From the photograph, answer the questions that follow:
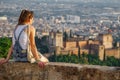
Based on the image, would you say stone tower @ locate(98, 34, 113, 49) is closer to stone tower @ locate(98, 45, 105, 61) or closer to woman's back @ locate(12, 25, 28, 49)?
stone tower @ locate(98, 45, 105, 61)

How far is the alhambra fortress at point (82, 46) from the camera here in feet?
171

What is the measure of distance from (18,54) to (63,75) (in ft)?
1.85

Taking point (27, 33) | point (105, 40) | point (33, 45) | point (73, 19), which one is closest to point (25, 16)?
point (27, 33)

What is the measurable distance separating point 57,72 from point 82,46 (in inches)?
2031

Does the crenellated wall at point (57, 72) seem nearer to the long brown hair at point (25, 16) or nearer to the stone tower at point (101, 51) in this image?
the long brown hair at point (25, 16)

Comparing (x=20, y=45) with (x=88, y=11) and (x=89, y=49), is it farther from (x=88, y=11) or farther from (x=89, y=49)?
(x=88, y=11)

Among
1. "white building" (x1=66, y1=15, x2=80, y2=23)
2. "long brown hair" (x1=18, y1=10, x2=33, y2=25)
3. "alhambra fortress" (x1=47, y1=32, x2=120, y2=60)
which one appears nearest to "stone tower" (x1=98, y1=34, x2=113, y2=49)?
"alhambra fortress" (x1=47, y1=32, x2=120, y2=60)

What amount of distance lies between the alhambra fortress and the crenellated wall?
1721 inches

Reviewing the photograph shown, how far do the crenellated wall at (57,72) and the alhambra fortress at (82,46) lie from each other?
43713mm

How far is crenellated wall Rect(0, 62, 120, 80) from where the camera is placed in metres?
5.58

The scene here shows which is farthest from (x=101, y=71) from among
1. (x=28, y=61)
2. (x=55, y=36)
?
(x=55, y=36)

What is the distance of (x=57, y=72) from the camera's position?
5758 mm

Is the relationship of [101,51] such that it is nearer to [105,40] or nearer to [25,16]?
[105,40]

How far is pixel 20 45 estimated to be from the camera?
5.78 metres
